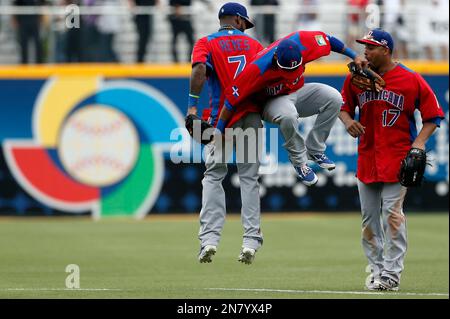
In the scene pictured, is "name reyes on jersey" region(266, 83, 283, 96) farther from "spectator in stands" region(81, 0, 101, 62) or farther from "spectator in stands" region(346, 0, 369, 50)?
"spectator in stands" region(346, 0, 369, 50)

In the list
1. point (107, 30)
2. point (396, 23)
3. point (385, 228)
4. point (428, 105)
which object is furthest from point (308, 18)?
point (385, 228)

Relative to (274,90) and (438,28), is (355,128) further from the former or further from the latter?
(438,28)

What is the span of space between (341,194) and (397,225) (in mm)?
10261

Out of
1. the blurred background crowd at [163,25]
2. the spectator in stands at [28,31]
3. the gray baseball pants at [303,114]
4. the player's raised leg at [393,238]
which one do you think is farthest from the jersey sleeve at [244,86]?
the spectator in stands at [28,31]

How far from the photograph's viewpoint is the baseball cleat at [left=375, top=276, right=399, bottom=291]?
12.2 m

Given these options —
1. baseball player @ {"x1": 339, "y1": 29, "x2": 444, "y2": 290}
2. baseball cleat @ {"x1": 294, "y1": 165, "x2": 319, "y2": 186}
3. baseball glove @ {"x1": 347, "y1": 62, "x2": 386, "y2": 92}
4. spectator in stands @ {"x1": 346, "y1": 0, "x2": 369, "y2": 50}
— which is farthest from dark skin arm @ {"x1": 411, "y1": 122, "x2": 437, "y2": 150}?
spectator in stands @ {"x1": 346, "y1": 0, "x2": 369, "y2": 50}

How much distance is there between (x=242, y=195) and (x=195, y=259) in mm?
4377

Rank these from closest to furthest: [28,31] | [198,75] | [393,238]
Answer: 1. [198,75]
2. [393,238]
3. [28,31]

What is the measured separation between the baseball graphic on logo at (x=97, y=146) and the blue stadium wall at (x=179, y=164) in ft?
1.37

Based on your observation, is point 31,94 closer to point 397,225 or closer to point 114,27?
point 114,27

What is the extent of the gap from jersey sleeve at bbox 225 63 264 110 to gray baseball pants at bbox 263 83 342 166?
375 millimetres

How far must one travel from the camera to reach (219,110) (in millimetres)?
11781

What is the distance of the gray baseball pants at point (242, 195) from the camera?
11711 millimetres

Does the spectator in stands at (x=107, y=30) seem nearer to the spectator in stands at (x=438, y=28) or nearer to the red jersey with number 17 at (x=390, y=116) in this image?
the spectator in stands at (x=438, y=28)
